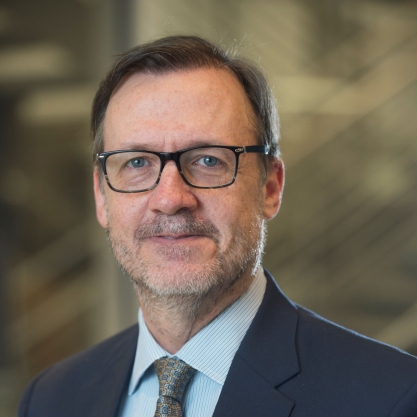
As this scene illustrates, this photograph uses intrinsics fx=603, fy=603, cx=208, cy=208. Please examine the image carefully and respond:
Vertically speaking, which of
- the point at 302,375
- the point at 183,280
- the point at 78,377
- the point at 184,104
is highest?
the point at 184,104

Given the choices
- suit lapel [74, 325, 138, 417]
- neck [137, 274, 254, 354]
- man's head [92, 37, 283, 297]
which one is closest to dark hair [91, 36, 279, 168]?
man's head [92, 37, 283, 297]

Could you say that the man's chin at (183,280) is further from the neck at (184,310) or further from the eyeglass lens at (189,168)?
the eyeglass lens at (189,168)

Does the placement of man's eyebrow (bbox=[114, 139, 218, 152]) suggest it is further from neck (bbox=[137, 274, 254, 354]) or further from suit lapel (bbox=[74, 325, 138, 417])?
suit lapel (bbox=[74, 325, 138, 417])

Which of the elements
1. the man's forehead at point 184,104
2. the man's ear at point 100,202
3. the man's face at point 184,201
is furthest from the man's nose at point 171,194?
the man's ear at point 100,202

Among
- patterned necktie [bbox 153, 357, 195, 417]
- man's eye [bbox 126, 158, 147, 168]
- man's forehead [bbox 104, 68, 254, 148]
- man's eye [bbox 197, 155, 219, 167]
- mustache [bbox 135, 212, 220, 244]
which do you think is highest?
man's forehead [bbox 104, 68, 254, 148]

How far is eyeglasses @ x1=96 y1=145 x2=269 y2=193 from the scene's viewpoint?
169 centimetres

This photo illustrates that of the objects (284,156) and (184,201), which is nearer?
(184,201)

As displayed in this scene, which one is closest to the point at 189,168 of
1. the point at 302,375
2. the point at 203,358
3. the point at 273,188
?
the point at 273,188

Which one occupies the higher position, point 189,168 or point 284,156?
point 189,168

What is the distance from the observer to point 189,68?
1.79m

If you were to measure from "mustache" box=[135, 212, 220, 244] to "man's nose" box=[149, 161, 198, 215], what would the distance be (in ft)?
0.08

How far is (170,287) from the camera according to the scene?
1.65 m

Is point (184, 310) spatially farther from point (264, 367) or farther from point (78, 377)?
point (78, 377)

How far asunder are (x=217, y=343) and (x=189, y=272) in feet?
0.71
